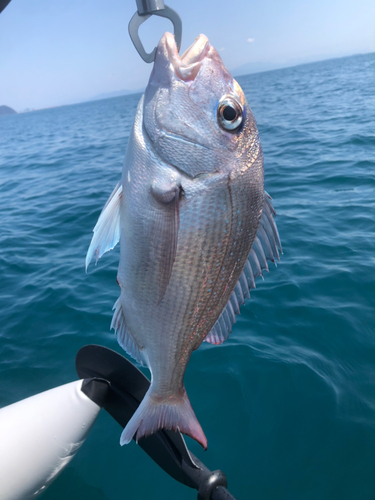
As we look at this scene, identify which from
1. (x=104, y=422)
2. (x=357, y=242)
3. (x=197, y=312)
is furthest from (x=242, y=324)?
(x=197, y=312)

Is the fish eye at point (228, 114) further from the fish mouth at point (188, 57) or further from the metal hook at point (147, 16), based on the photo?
the metal hook at point (147, 16)

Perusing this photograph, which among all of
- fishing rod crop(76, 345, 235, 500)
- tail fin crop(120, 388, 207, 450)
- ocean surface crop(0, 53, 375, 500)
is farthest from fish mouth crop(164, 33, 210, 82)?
ocean surface crop(0, 53, 375, 500)

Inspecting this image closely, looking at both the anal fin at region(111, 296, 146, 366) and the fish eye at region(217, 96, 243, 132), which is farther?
the anal fin at region(111, 296, 146, 366)

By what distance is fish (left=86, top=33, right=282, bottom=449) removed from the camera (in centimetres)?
140

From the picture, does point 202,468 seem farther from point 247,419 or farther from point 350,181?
point 350,181

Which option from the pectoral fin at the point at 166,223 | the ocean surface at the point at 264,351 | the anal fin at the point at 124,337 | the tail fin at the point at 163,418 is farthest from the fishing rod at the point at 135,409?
the pectoral fin at the point at 166,223

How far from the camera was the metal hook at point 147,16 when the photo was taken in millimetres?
1225

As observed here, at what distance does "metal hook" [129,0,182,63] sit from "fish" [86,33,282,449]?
0.28 ft

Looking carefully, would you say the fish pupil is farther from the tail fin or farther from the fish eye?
the tail fin

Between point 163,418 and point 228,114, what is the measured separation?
1.38 metres

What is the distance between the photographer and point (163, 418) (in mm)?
1554

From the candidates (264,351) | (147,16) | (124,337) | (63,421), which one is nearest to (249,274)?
(124,337)

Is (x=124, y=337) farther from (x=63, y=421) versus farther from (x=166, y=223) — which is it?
(x=63, y=421)

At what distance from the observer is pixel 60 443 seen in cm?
262
